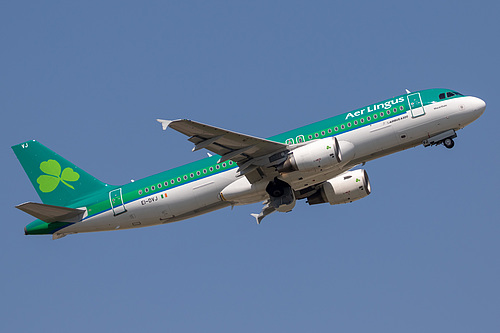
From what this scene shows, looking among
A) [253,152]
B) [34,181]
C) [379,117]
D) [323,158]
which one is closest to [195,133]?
[253,152]

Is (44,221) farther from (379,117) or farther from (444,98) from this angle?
(444,98)

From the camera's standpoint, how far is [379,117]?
45.0m

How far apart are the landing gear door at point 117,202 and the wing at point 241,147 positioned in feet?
26.8

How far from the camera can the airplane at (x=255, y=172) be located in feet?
145

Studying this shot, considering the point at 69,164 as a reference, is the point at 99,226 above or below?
below

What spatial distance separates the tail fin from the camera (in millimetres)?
50562

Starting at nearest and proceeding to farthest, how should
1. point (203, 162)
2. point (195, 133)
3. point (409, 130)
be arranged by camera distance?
point (195, 133), point (409, 130), point (203, 162)

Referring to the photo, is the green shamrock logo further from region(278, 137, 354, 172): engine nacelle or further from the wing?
region(278, 137, 354, 172): engine nacelle

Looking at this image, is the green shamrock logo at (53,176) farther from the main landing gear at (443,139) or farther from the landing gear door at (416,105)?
the main landing gear at (443,139)

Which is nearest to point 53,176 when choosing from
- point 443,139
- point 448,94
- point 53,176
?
point 53,176

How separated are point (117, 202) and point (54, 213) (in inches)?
164

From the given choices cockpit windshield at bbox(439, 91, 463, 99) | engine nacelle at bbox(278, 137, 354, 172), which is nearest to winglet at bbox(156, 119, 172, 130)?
engine nacelle at bbox(278, 137, 354, 172)

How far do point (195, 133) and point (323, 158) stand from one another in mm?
7701

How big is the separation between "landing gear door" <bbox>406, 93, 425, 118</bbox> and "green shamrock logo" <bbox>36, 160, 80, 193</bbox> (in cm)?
2303
